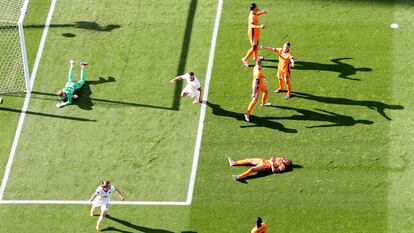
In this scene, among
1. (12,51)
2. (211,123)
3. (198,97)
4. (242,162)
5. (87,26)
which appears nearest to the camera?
(242,162)

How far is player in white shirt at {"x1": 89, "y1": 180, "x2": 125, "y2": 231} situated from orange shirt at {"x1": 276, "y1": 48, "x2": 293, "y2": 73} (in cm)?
618

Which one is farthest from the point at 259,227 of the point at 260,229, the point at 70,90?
the point at 70,90

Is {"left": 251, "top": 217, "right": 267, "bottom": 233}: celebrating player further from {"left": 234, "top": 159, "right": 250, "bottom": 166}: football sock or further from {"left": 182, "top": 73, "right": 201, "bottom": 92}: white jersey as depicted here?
{"left": 182, "top": 73, "right": 201, "bottom": 92}: white jersey

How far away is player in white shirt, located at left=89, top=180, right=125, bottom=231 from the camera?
23.2 m

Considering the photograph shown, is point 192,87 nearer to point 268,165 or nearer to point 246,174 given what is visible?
point 246,174

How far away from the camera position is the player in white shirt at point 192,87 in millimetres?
25902

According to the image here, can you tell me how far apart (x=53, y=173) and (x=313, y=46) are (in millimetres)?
9105

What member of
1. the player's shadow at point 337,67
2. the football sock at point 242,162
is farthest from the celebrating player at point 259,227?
the player's shadow at point 337,67

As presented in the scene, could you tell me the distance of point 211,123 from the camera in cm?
2614

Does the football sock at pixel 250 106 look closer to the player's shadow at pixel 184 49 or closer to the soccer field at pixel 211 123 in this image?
the soccer field at pixel 211 123

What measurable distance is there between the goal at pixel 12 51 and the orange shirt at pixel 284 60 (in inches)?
304

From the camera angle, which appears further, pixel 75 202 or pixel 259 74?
pixel 259 74

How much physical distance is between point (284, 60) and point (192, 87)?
2823mm

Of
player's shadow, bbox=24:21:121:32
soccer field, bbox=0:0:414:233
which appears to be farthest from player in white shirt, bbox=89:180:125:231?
player's shadow, bbox=24:21:121:32
